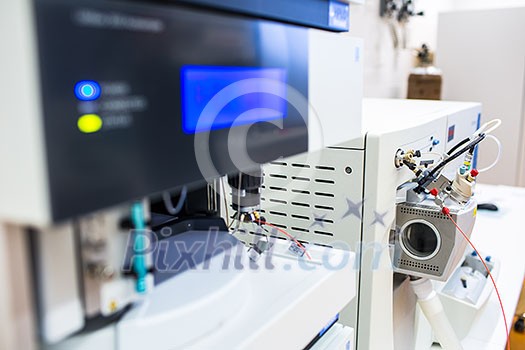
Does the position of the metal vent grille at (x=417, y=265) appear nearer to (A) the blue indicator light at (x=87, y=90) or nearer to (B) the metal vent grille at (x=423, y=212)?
(B) the metal vent grille at (x=423, y=212)

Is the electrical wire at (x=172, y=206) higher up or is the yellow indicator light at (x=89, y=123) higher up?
the yellow indicator light at (x=89, y=123)

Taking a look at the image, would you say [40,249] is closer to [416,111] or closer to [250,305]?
[250,305]

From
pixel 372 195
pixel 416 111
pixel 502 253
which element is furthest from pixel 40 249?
pixel 502 253

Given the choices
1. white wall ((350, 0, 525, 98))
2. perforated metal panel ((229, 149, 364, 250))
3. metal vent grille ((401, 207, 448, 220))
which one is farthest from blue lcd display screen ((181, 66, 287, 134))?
white wall ((350, 0, 525, 98))

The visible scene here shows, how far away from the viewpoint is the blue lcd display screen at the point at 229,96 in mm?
392

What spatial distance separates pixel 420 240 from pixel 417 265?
0.16ft

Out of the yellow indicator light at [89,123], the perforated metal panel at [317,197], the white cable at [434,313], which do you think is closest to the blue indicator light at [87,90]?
the yellow indicator light at [89,123]

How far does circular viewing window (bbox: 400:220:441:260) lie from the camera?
899 millimetres

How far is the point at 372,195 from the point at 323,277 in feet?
0.79

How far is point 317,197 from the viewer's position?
887 mm

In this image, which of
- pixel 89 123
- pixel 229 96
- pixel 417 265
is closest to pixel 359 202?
pixel 417 265

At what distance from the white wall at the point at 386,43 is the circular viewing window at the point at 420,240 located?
127 cm

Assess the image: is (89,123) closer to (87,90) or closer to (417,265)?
(87,90)

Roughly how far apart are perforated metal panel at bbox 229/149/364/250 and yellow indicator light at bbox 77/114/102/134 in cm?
48
